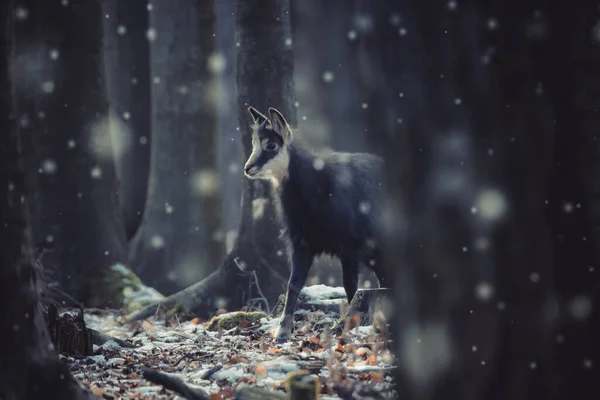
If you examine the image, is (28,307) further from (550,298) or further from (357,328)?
(357,328)

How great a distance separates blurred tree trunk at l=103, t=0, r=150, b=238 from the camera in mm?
15922

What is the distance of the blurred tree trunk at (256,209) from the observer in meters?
10.7

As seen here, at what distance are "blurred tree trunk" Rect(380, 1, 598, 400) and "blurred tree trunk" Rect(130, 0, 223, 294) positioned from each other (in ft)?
34.7

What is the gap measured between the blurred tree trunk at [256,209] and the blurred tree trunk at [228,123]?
5600 mm

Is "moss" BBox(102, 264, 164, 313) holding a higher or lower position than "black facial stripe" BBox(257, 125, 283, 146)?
lower

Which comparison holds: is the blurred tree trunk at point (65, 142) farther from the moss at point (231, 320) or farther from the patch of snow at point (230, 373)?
Answer: the patch of snow at point (230, 373)

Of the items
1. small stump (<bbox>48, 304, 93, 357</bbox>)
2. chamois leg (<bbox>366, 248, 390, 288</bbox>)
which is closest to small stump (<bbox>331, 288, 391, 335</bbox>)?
chamois leg (<bbox>366, 248, 390, 288</bbox>)

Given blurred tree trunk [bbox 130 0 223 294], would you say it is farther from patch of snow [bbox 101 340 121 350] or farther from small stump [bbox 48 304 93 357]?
small stump [bbox 48 304 93 357]

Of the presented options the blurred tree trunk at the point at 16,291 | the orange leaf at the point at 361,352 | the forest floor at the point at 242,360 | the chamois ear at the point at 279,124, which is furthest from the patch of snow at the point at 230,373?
the chamois ear at the point at 279,124

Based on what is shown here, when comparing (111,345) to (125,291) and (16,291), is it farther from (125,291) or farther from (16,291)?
(125,291)

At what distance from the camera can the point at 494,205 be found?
350 cm

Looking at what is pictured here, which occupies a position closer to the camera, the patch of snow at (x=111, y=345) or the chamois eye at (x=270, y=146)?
the patch of snow at (x=111, y=345)

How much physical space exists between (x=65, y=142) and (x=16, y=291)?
7863 millimetres

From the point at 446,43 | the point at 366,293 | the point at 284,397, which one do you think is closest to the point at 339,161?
the point at 366,293
